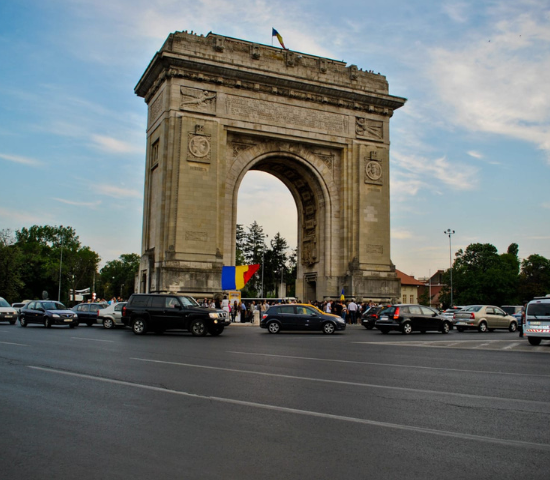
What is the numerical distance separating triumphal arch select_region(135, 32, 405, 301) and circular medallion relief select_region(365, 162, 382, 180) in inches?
2.6

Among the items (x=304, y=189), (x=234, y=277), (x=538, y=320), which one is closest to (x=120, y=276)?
(x=304, y=189)

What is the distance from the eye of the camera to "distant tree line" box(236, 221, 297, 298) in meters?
91.7

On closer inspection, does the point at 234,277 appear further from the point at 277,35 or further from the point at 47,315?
the point at 277,35

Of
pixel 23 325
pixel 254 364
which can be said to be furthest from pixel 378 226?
pixel 254 364

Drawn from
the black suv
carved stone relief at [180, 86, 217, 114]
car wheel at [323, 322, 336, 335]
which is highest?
carved stone relief at [180, 86, 217, 114]

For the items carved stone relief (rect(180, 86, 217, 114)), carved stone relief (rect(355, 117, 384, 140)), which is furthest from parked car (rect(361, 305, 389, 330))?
carved stone relief (rect(180, 86, 217, 114))

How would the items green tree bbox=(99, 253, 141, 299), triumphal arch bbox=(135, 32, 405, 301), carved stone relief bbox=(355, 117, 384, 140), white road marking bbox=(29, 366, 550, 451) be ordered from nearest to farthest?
1. white road marking bbox=(29, 366, 550, 451)
2. triumphal arch bbox=(135, 32, 405, 301)
3. carved stone relief bbox=(355, 117, 384, 140)
4. green tree bbox=(99, 253, 141, 299)

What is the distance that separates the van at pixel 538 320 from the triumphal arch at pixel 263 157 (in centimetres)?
1717

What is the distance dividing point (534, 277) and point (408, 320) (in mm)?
64579

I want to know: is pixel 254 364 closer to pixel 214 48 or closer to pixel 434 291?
pixel 214 48

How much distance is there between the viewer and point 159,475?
4043 millimetres

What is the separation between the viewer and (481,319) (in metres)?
28.6

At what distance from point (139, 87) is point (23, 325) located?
1756cm

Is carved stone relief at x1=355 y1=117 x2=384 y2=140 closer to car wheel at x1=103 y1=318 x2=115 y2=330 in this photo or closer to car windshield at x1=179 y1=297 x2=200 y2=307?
car wheel at x1=103 y1=318 x2=115 y2=330
